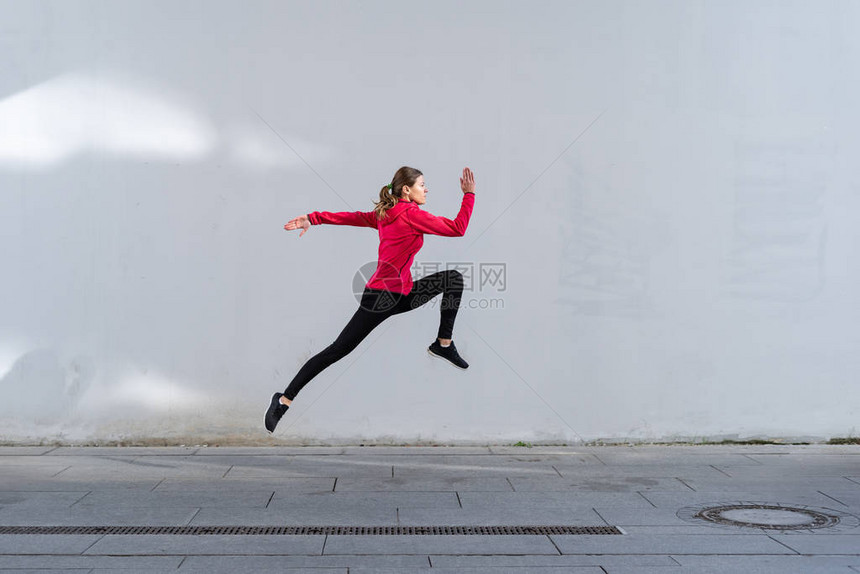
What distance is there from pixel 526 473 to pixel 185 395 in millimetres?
3428

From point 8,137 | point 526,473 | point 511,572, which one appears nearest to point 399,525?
point 511,572

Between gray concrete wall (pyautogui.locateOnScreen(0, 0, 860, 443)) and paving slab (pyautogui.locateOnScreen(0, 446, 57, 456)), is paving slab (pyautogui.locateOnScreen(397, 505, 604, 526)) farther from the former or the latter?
paving slab (pyautogui.locateOnScreen(0, 446, 57, 456))

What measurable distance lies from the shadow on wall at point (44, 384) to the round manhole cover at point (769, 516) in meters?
5.78

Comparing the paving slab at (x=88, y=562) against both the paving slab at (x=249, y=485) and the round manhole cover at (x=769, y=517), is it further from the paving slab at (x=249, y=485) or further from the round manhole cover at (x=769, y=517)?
the round manhole cover at (x=769, y=517)

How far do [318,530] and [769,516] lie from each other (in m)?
3.02

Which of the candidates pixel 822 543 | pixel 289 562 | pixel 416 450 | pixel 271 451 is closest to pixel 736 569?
pixel 822 543

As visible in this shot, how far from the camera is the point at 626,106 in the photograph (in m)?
9.19

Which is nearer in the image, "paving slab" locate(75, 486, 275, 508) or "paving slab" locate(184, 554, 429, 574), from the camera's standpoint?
"paving slab" locate(184, 554, 429, 574)

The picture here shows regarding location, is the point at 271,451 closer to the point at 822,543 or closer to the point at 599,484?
the point at 599,484

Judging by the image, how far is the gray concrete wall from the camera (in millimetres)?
9062

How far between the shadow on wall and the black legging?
3377 mm

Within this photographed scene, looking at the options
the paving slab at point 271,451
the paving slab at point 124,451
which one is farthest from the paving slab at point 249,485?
the paving slab at point 124,451

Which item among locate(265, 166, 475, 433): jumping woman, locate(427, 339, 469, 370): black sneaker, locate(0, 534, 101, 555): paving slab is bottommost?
locate(0, 534, 101, 555): paving slab

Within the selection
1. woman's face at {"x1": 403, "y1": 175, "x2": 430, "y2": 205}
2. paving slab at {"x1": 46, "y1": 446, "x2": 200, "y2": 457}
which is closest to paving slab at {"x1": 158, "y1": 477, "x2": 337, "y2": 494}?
paving slab at {"x1": 46, "y1": 446, "x2": 200, "y2": 457}
